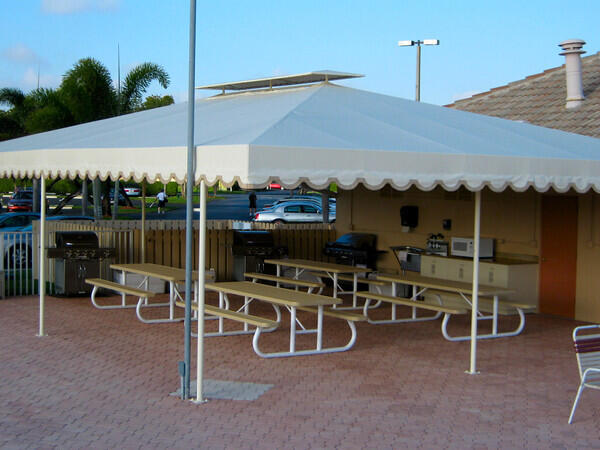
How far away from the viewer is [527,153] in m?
8.84

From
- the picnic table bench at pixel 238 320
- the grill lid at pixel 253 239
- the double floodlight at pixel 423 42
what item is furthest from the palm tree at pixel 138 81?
the picnic table bench at pixel 238 320

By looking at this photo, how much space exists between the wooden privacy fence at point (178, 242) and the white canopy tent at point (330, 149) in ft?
13.1

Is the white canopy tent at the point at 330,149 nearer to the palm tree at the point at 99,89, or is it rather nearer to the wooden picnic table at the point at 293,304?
the wooden picnic table at the point at 293,304

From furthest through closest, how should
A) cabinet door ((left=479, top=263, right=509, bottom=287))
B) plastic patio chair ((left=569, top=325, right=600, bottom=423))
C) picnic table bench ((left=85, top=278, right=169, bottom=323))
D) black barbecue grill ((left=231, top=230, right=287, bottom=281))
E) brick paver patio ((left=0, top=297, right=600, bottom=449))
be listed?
black barbecue grill ((left=231, top=230, right=287, bottom=281))
cabinet door ((left=479, top=263, right=509, bottom=287))
picnic table bench ((left=85, top=278, right=169, bottom=323))
plastic patio chair ((left=569, top=325, right=600, bottom=423))
brick paver patio ((left=0, top=297, right=600, bottom=449))

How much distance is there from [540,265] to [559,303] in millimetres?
663

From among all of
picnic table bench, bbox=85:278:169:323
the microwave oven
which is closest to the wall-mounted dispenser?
the microwave oven

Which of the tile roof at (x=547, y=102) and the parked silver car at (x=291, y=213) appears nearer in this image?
the tile roof at (x=547, y=102)

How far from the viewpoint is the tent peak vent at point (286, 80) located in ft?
35.9

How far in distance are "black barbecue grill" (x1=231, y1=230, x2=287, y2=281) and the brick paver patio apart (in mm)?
4381

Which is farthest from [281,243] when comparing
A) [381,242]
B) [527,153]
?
[527,153]

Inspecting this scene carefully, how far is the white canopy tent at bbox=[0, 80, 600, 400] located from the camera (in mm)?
7484

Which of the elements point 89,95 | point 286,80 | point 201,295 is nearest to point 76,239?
point 286,80

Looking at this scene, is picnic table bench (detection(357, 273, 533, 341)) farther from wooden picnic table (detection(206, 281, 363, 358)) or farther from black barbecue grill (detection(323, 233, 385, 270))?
black barbecue grill (detection(323, 233, 385, 270))

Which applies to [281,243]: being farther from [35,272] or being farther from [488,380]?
[488,380]
